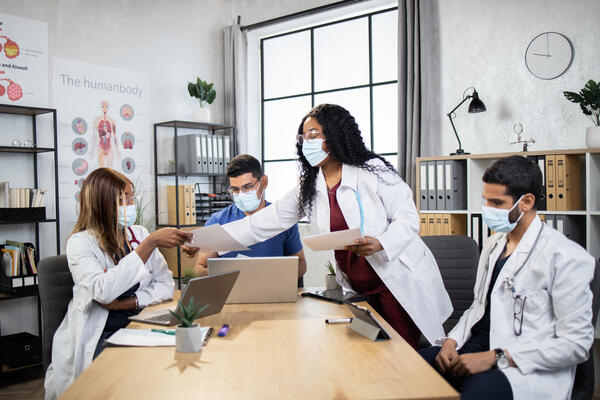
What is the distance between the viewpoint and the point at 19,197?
3625 mm

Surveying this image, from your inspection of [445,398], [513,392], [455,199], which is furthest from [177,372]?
[455,199]

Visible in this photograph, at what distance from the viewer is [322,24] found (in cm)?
525

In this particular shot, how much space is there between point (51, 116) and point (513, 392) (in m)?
3.93

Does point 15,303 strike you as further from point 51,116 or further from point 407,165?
point 407,165

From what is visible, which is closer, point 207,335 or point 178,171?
point 207,335

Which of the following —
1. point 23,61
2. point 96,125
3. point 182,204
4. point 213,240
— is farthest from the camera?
point 182,204

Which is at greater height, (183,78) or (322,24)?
(322,24)

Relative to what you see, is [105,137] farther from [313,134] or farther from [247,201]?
[313,134]

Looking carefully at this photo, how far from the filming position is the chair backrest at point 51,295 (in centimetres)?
211

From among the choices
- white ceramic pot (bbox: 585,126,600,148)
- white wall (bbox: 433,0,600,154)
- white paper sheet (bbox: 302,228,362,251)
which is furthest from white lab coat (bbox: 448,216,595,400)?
white wall (bbox: 433,0,600,154)

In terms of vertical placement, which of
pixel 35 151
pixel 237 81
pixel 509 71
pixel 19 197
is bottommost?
pixel 19 197

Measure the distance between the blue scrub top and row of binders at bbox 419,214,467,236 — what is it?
1560mm

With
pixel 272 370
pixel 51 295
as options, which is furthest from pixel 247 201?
pixel 272 370

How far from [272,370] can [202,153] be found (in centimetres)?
384
